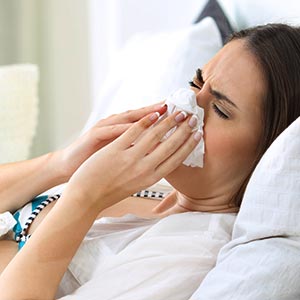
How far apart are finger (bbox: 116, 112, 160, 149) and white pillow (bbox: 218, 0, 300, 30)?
73 centimetres

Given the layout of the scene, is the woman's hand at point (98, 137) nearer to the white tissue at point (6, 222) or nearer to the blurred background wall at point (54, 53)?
the white tissue at point (6, 222)

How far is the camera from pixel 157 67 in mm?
1951

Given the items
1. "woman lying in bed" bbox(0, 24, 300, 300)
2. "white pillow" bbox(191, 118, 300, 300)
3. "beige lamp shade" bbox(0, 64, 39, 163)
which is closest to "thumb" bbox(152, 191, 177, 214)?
"woman lying in bed" bbox(0, 24, 300, 300)

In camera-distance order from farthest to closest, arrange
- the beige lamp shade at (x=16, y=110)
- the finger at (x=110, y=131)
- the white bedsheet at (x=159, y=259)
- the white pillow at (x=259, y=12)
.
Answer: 1. the beige lamp shade at (x=16, y=110)
2. the white pillow at (x=259, y=12)
3. the finger at (x=110, y=131)
4. the white bedsheet at (x=159, y=259)

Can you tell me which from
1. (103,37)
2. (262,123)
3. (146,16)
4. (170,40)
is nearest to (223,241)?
(262,123)

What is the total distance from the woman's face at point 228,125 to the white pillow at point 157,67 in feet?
1.93

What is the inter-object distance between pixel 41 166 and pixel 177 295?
543 mm

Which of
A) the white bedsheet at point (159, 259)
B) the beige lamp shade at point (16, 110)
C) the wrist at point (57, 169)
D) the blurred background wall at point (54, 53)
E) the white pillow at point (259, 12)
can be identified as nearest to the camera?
the white bedsheet at point (159, 259)

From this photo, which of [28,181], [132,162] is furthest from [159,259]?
[28,181]

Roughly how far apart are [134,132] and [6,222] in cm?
39

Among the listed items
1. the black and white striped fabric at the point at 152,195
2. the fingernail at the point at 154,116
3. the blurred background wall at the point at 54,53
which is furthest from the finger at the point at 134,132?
the blurred background wall at the point at 54,53

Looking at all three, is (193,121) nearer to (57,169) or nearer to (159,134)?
(159,134)

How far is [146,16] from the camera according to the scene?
2.64 m

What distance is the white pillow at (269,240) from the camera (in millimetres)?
974
